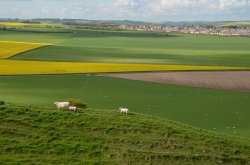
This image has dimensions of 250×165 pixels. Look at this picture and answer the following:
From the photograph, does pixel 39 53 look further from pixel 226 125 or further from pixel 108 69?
pixel 226 125

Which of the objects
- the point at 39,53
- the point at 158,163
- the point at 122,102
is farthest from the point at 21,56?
the point at 158,163

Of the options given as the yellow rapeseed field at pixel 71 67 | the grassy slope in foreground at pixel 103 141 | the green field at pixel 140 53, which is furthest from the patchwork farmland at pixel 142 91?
the green field at pixel 140 53

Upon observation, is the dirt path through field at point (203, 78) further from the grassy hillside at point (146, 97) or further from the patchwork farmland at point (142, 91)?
the grassy hillside at point (146, 97)

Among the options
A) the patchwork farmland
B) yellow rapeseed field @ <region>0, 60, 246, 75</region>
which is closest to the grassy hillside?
the patchwork farmland

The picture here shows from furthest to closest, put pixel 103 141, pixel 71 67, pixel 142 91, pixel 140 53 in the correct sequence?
pixel 140 53
pixel 71 67
pixel 142 91
pixel 103 141

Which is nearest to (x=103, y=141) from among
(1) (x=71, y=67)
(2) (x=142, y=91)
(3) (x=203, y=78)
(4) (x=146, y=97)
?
(4) (x=146, y=97)

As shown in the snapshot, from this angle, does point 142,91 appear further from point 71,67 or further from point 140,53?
point 140,53
